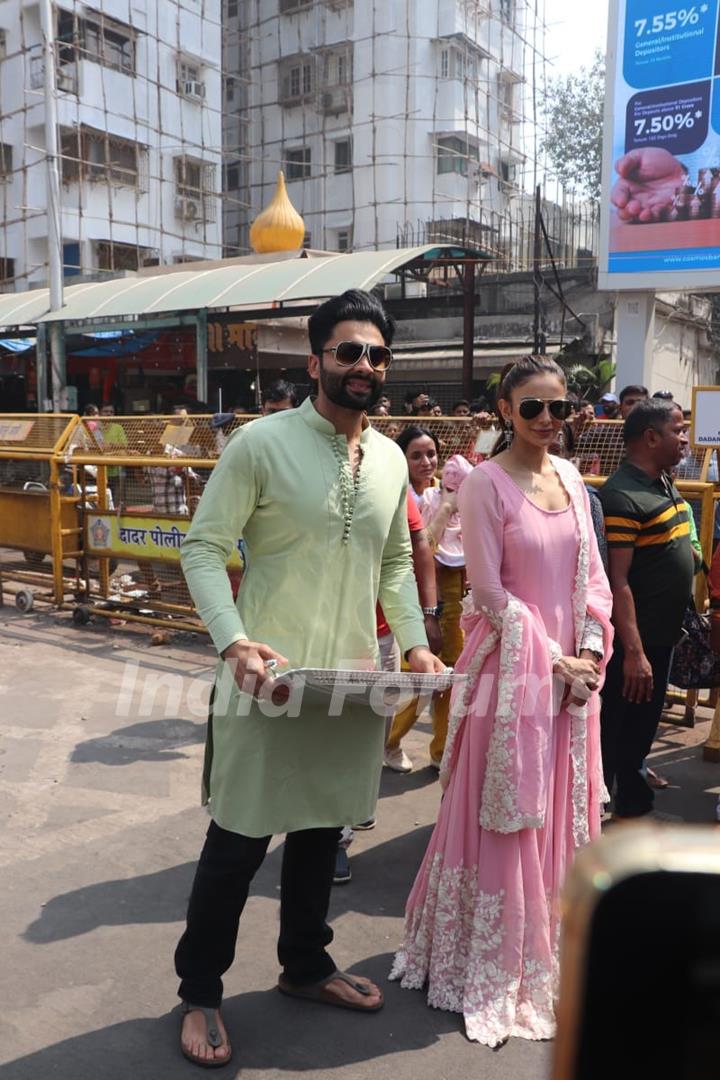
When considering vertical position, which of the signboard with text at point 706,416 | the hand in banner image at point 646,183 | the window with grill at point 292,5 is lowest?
the signboard with text at point 706,416

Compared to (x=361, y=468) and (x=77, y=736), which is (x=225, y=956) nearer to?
(x=361, y=468)

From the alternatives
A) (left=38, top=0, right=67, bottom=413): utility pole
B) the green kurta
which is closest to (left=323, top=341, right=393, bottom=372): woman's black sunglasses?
the green kurta

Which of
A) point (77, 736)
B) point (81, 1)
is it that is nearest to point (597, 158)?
point (81, 1)

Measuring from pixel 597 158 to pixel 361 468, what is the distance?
37.8 meters

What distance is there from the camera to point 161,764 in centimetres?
507

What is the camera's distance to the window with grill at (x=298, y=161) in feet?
114

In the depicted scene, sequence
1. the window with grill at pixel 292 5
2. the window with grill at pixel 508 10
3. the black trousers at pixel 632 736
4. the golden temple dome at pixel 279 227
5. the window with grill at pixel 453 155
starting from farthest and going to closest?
the window with grill at pixel 508 10, the window with grill at pixel 292 5, the window with grill at pixel 453 155, the golden temple dome at pixel 279 227, the black trousers at pixel 632 736

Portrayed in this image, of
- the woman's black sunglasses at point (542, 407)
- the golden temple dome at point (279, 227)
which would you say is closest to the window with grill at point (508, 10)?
the golden temple dome at point (279, 227)

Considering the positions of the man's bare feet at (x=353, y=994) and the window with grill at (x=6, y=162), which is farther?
the window with grill at (x=6, y=162)

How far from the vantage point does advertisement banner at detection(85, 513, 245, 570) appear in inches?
306

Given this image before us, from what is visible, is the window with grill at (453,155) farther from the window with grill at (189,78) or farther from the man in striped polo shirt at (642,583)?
the man in striped polo shirt at (642,583)

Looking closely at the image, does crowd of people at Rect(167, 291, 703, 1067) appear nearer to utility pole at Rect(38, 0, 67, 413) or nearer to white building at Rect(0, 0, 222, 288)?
utility pole at Rect(38, 0, 67, 413)

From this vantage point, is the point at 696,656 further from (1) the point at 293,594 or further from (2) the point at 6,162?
(2) the point at 6,162

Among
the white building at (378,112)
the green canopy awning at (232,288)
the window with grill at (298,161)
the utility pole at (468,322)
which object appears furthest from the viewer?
the window with grill at (298,161)
